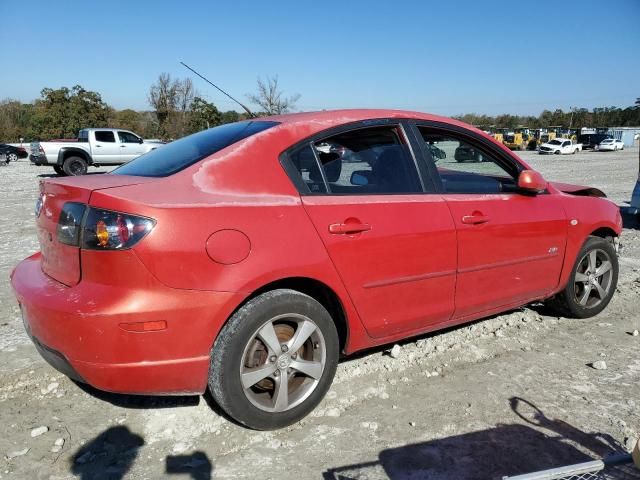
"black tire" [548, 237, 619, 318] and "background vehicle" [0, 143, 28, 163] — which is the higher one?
"background vehicle" [0, 143, 28, 163]

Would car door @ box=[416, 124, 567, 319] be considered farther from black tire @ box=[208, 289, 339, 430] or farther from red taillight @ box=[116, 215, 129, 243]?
red taillight @ box=[116, 215, 129, 243]

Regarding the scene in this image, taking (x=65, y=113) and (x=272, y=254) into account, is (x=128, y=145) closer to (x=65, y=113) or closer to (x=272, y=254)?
(x=272, y=254)

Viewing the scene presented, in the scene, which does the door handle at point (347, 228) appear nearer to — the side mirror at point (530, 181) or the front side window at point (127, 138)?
the side mirror at point (530, 181)

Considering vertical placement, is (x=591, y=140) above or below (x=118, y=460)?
above

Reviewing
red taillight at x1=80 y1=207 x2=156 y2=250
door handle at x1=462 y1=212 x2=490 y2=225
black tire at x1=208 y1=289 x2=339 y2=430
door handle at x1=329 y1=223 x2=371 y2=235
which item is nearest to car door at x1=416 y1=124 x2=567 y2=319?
door handle at x1=462 y1=212 x2=490 y2=225

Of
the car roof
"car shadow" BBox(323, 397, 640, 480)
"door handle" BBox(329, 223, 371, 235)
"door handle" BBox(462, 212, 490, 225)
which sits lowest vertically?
"car shadow" BBox(323, 397, 640, 480)

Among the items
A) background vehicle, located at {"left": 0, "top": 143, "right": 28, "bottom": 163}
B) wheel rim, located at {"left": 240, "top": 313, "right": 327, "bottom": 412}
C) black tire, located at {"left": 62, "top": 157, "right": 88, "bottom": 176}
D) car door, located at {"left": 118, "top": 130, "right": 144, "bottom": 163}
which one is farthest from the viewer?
background vehicle, located at {"left": 0, "top": 143, "right": 28, "bottom": 163}

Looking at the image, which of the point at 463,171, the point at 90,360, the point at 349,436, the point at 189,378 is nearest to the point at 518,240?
the point at 463,171

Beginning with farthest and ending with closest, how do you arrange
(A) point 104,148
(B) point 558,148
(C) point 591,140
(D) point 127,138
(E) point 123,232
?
(C) point 591,140
(B) point 558,148
(D) point 127,138
(A) point 104,148
(E) point 123,232

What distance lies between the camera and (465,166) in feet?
11.7

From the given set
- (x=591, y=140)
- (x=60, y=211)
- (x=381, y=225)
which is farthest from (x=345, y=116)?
(x=591, y=140)

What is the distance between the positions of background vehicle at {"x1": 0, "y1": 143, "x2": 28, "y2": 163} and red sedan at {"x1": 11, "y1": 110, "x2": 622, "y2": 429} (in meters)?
31.0

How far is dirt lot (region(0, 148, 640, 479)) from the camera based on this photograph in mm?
2369

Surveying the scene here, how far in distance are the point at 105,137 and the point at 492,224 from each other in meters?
20.9
